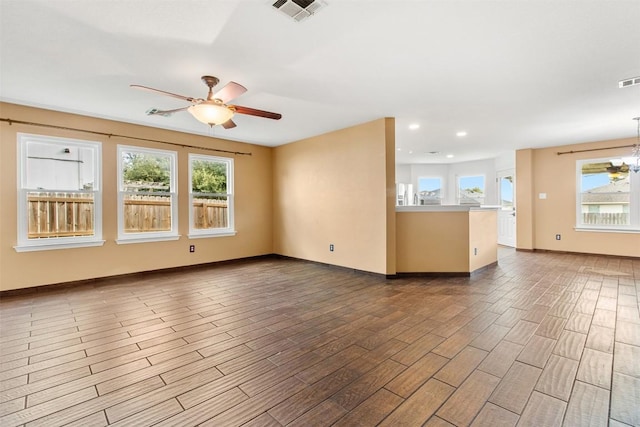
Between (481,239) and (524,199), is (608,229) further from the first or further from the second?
(481,239)

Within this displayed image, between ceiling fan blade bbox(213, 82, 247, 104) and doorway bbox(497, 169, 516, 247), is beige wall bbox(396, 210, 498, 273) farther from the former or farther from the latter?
doorway bbox(497, 169, 516, 247)

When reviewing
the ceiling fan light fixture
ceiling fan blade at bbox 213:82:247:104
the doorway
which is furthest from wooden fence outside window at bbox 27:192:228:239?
the doorway

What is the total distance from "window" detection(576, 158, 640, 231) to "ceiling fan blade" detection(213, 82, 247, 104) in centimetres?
735

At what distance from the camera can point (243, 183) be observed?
6.01 m

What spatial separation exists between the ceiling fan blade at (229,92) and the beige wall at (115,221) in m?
2.86

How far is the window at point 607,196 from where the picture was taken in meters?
5.73

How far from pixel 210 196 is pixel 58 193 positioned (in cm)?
219

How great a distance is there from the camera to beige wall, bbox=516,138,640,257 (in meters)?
5.88

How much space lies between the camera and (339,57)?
2586mm

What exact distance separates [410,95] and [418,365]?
2942 millimetres

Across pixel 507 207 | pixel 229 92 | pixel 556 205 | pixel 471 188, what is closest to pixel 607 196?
pixel 556 205

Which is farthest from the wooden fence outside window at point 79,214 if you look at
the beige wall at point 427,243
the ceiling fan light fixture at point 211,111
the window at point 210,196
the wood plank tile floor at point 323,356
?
the beige wall at point 427,243

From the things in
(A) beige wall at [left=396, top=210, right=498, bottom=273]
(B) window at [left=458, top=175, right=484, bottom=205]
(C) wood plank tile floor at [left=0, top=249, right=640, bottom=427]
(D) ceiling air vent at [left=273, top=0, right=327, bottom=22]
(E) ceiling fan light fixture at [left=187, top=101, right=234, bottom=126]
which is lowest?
(C) wood plank tile floor at [left=0, top=249, right=640, bottom=427]

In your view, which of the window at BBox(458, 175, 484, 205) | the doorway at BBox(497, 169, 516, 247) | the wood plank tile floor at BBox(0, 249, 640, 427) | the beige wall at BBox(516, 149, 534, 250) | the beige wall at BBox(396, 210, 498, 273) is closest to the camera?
the wood plank tile floor at BBox(0, 249, 640, 427)
